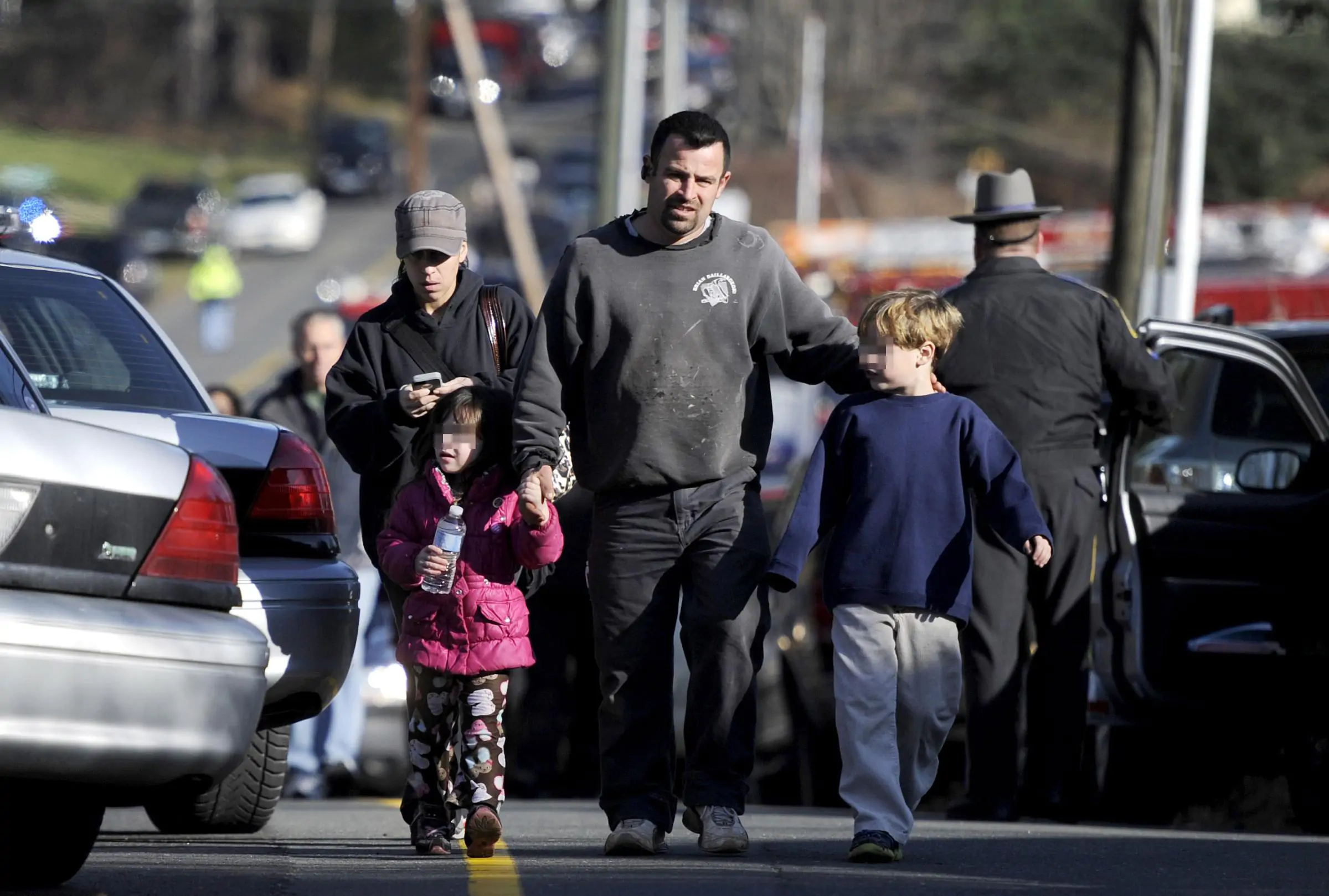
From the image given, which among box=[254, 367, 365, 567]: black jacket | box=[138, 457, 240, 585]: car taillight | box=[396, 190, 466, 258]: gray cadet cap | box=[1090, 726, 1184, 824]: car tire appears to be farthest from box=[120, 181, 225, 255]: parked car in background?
box=[138, 457, 240, 585]: car taillight

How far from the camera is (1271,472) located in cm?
773

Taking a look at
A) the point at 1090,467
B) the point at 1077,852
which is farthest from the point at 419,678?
the point at 1090,467

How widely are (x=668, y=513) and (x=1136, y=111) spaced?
6.49m

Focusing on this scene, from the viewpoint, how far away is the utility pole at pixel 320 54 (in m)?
64.8

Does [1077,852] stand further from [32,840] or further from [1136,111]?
[1136,111]

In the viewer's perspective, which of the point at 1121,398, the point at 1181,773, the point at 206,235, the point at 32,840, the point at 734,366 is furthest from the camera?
the point at 206,235

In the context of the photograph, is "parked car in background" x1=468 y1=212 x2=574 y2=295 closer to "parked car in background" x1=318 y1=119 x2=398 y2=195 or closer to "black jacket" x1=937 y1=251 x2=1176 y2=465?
"parked car in background" x1=318 y1=119 x2=398 y2=195

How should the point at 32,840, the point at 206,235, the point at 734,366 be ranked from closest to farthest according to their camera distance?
1. the point at 32,840
2. the point at 734,366
3. the point at 206,235

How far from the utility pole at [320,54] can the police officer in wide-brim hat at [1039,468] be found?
5683cm

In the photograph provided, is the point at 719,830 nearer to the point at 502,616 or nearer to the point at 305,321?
the point at 502,616

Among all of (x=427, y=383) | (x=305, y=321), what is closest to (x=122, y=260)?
(x=305, y=321)

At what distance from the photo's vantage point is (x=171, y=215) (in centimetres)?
4450

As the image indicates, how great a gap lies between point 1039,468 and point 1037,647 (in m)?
0.65

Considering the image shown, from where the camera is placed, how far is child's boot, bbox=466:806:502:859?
573cm
